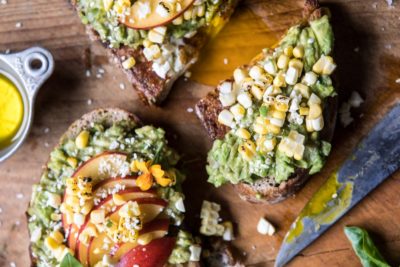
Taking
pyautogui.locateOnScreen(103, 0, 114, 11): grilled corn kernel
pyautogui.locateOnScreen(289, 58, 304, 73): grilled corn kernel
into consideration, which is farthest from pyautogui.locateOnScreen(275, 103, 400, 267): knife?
pyautogui.locateOnScreen(103, 0, 114, 11): grilled corn kernel

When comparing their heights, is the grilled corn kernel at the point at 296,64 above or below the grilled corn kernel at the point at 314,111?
above

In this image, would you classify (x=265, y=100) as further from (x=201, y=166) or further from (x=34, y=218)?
(x=34, y=218)

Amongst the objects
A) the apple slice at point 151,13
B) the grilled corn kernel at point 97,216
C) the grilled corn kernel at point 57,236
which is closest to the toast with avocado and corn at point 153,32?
the apple slice at point 151,13

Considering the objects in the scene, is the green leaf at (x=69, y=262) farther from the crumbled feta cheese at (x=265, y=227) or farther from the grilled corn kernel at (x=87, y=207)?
the crumbled feta cheese at (x=265, y=227)

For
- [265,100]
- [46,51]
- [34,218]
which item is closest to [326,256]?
[265,100]

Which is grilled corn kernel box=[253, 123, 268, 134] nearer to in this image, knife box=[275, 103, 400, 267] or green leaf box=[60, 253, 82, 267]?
knife box=[275, 103, 400, 267]

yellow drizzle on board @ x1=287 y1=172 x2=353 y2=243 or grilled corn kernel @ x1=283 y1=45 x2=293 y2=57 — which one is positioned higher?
grilled corn kernel @ x1=283 y1=45 x2=293 y2=57
